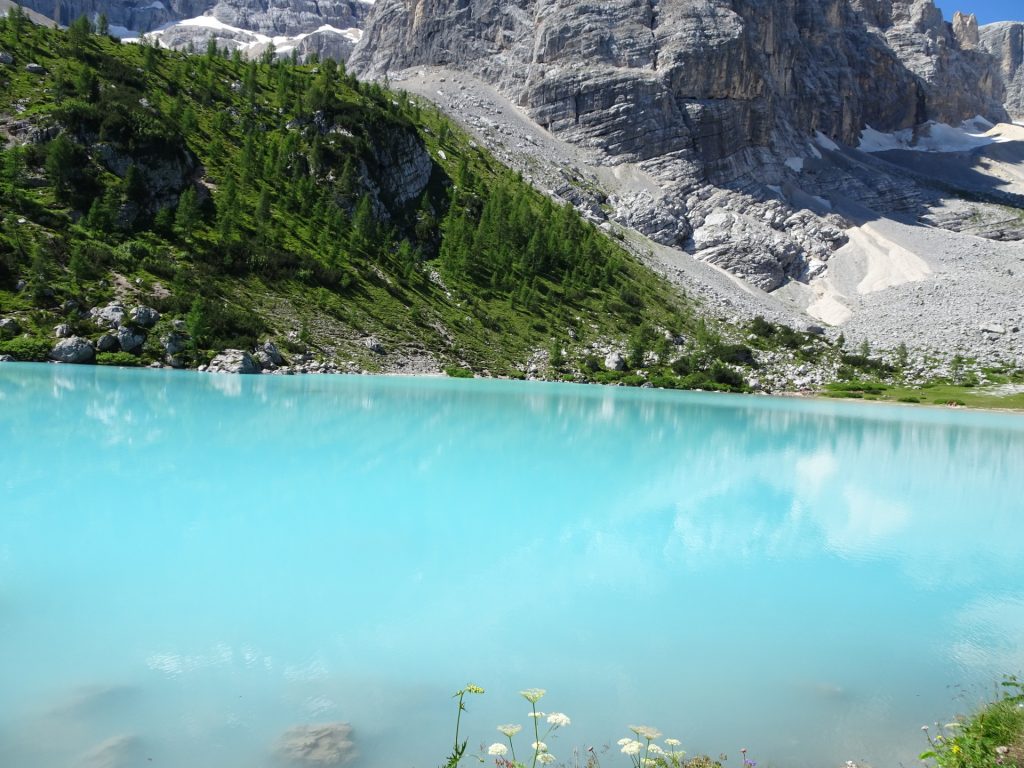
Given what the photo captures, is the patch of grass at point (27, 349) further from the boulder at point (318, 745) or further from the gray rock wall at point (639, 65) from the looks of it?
the gray rock wall at point (639, 65)

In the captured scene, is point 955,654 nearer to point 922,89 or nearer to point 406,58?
point 406,58

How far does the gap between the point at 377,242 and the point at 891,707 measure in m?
69.4

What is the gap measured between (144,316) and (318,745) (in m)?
47.3

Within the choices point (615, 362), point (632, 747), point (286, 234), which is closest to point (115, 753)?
point (632, 747)

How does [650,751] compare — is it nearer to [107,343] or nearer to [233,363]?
[233,363]

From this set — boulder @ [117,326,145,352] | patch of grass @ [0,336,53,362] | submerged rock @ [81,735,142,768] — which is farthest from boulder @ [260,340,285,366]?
submerged rock @ [81,735,142,768]

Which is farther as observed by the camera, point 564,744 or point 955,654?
point 955,654

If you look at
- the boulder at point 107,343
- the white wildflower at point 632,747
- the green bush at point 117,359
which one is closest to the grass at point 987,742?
the white wildflower at point 632,747

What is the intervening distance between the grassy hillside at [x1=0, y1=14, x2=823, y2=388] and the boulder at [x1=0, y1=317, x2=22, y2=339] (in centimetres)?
55

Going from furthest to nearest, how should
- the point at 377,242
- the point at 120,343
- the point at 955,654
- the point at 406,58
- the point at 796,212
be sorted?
1. the point at 406,58
2. the point at 796,212
3. the point at 377,242
4. the point at 120,343
5. the point at 955,654

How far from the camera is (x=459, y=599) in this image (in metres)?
8.31

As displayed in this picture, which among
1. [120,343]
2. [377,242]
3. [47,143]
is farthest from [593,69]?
[120,343]

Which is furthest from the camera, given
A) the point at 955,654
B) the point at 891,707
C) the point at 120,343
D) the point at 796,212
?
the point at 796,212

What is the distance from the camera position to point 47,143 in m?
53.8
